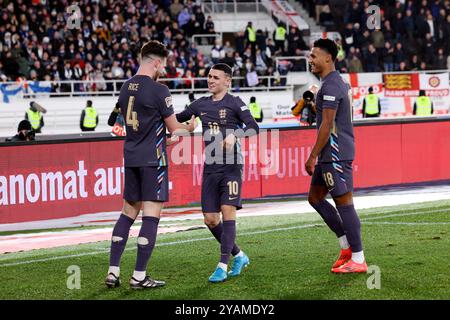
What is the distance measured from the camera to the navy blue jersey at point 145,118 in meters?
9.39

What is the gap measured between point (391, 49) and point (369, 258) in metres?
30.3

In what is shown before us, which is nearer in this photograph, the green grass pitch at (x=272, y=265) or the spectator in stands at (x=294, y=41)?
the green grass pitch at (x=272, y=265)

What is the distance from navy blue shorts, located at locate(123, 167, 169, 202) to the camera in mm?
9414

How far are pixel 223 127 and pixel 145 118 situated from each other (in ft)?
3.08

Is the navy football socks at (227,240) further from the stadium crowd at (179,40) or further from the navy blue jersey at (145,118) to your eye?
the stadium crowd at (179,40)

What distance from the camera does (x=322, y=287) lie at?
366 inches

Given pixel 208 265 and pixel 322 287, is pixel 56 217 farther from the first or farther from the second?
pixel 322 287

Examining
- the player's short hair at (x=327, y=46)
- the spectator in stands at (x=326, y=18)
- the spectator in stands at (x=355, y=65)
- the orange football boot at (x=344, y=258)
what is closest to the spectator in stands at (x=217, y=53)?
the spectator in stands at (x=355, y=65)

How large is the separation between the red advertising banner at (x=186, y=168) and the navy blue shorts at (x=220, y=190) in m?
7.81

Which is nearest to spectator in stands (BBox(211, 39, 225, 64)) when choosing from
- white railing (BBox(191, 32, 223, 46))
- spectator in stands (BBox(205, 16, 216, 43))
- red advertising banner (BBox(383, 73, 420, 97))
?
white railing (BBox(191, 32, 223, 46))

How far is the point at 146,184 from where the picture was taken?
942cm

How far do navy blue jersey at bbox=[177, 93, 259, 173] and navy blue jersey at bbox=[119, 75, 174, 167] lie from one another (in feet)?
2.23

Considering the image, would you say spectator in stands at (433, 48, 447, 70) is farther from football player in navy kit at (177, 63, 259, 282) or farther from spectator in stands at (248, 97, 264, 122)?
football player in navy kit at (177, 63, 259, 282)

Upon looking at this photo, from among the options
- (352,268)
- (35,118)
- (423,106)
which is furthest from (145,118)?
(423,106)
